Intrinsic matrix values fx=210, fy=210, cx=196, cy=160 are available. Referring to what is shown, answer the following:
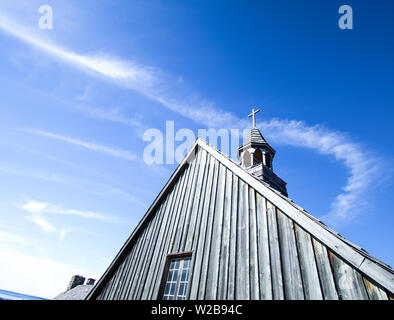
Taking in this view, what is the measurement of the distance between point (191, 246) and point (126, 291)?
284 centimetres

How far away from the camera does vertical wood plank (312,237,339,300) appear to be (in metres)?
3.04

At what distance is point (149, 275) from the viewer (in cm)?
609

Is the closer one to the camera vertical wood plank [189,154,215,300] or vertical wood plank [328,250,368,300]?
vertical wood plank [328,250,368,300]

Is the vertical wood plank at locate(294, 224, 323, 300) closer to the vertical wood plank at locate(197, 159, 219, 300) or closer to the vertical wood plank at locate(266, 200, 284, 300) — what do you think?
the vertical wood plank at locate(266, 200, 284, 300)

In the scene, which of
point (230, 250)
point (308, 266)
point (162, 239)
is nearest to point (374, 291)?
point (308, 266)

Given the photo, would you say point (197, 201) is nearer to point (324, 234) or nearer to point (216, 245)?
point (216, 245)

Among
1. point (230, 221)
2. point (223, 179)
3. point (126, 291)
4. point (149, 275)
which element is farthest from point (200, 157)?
point (126, 291)

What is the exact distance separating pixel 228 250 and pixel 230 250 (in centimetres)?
5

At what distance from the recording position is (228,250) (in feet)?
15.3

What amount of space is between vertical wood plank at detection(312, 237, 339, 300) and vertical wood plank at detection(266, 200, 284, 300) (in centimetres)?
63

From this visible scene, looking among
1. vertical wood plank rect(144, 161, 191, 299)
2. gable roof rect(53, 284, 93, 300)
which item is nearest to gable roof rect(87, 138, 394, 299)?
Answer: vertical wood plank rect(144, 161, 191, 299)
